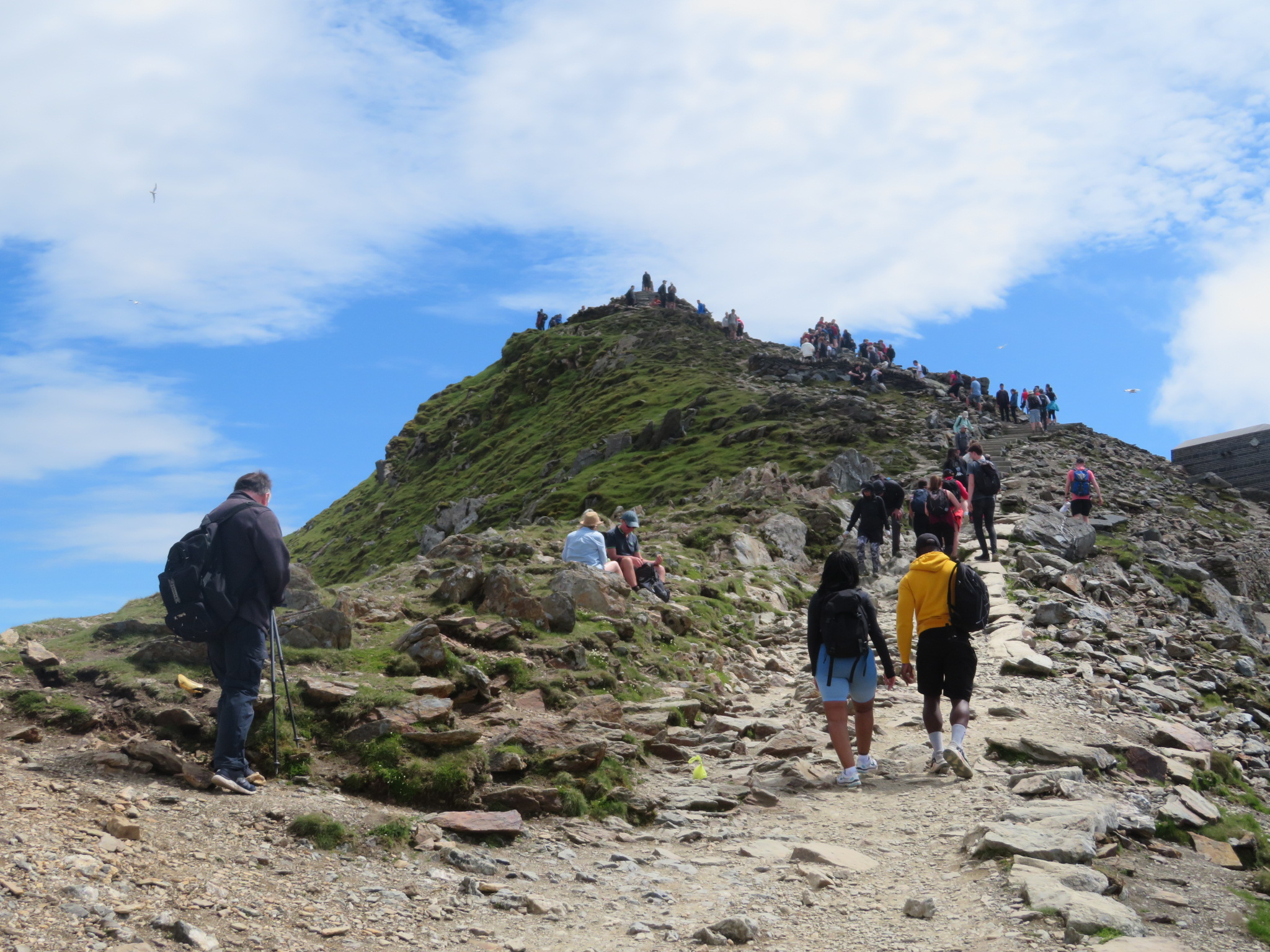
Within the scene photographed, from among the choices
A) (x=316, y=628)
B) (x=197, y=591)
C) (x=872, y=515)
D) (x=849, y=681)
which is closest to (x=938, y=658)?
(x=849, y=681)

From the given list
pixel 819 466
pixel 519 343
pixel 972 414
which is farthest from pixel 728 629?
pixel 519 343

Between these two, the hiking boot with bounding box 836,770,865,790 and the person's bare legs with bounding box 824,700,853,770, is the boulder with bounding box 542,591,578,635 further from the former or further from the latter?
the hiking boot with bounding box 836,770,865,790

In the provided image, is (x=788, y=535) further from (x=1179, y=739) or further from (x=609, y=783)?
(x=609, y=783)

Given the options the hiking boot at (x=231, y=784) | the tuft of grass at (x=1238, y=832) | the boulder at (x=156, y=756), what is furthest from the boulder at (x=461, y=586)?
the tuft of grass at (x=1238, y=832)

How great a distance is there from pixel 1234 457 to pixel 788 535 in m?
31.4

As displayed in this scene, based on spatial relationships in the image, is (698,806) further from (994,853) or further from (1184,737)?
(1184,737)

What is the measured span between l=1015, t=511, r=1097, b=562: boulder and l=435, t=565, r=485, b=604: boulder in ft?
61.7

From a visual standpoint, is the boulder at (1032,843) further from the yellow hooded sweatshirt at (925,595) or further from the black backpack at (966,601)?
the yellow hooded sweatshirt at (925,595)

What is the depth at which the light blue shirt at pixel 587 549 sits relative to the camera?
56.5ft

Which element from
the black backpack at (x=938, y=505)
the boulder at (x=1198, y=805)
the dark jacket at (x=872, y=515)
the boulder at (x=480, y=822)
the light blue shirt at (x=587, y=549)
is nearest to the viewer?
the boulder at (x=480, y=822)

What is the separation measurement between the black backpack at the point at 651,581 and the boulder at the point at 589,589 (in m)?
2.37

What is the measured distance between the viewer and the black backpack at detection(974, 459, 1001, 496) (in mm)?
23312

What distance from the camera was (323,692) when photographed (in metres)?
9.59

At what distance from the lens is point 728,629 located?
19.2 metres
